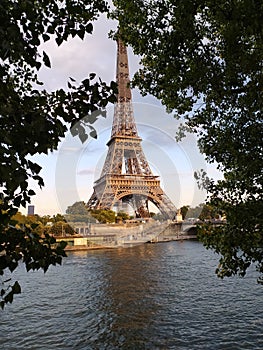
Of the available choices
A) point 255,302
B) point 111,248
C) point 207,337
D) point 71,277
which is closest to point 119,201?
point 111,248

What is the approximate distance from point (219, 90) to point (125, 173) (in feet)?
159

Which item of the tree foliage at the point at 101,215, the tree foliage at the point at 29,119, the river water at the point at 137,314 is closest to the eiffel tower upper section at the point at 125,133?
the tree foliage at the point at 101,215

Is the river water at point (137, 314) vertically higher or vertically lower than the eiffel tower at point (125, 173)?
lower

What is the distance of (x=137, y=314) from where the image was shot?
12672mm

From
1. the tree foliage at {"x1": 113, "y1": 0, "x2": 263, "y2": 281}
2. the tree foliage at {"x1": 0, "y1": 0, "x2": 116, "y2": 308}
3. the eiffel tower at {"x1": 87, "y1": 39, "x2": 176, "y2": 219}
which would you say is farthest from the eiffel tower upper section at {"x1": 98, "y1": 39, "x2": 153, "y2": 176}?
the tree foliage at {"x1": 0, "y1": 0, "x2": 116, "y2": 308}

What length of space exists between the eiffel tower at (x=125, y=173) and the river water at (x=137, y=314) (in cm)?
2918

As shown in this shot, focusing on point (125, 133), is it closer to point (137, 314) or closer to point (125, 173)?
point (125, 173)

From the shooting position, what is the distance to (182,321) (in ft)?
37.4

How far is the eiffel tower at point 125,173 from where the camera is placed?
4994 centimetres

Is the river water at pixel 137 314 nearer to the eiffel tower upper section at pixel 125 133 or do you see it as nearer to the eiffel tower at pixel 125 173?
the eiffel tower at pixel 125 173

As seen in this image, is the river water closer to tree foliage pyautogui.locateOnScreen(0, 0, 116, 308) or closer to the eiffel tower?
tree foliage pyautogui.locateOnScreen(0, 0, 116, 308)

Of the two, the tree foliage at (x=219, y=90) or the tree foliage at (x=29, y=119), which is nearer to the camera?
the tree foliage at (x=29, y=119)

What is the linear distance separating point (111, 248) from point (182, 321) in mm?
34404

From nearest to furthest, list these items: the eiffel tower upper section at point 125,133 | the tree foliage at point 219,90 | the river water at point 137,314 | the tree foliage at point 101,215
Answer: the tree foliage at point 219,90
the river water at point 137,314
the tree foliage at point 101,215
the eiffel tower upper section at point 125,133
